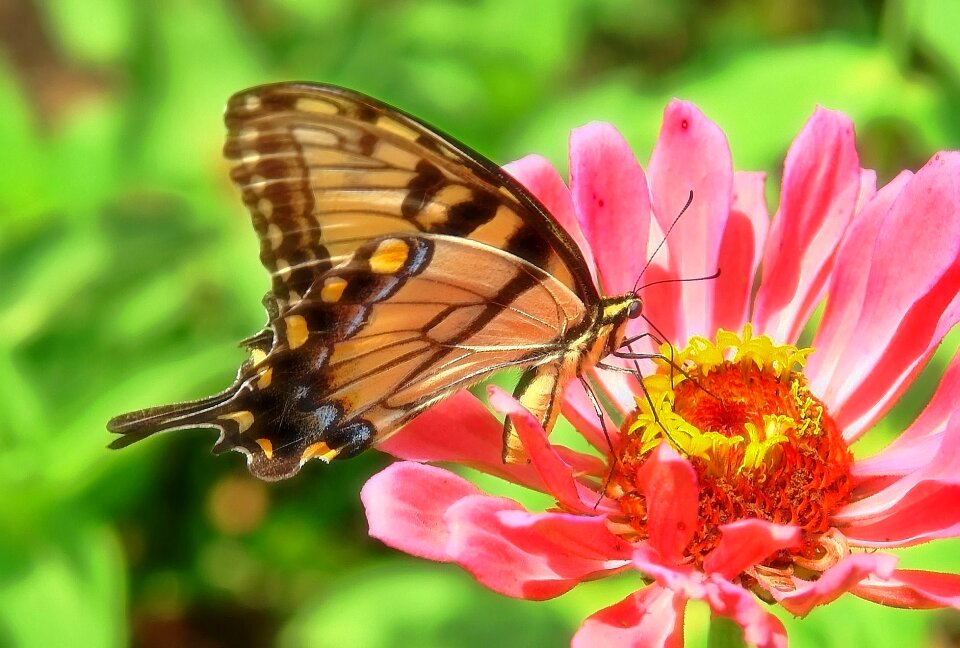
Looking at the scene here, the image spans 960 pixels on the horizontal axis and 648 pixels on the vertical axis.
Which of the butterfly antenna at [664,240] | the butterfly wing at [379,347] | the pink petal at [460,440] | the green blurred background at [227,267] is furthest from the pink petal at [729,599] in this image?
the green blurred background at [227,267]

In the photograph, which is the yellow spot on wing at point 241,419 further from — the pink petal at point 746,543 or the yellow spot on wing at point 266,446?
the pink petal at point 746,543

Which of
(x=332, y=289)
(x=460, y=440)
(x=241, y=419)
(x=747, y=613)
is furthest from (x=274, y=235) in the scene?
(x=747, y=613)

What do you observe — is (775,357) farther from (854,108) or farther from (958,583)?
(854,108)

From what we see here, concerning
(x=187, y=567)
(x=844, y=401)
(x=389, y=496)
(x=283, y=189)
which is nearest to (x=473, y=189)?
(x=283, y=189)

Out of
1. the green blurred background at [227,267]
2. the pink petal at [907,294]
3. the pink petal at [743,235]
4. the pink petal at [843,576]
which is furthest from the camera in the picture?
the green blurred background at [227,267]

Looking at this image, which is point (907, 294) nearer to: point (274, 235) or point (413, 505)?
point (413, 505)

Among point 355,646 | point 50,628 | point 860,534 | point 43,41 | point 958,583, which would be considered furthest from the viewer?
point 43,41
